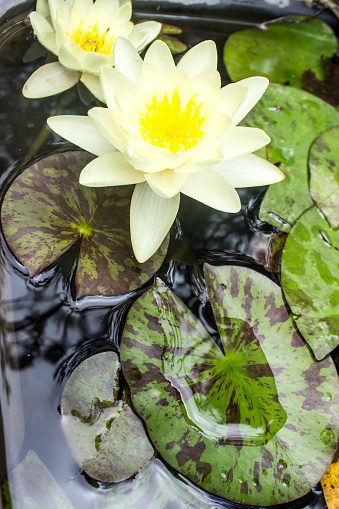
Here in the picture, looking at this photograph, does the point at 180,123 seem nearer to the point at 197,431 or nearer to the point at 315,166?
the point at 315,166

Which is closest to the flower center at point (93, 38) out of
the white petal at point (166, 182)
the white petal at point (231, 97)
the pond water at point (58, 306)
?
the pond water at point (58, 306)

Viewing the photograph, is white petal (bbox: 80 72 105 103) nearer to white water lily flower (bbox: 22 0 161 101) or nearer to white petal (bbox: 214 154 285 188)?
white water lily flower (bbox: 22 0 161 101)

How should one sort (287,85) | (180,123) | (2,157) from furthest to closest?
(287,85) < (2,157) < (180,123)

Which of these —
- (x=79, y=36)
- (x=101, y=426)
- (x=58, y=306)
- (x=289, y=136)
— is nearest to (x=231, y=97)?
(x=289, y=136)

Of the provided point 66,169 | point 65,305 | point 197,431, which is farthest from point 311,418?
point 66,169

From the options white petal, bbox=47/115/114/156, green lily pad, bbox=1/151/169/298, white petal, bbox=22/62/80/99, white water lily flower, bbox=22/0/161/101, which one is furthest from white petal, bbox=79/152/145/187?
white petal, bbox=22/62/80/99

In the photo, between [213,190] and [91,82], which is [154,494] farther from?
[91,82]

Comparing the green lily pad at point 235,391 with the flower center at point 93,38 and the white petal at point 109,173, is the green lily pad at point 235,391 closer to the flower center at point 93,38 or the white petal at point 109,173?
the white petal at point 109,173
